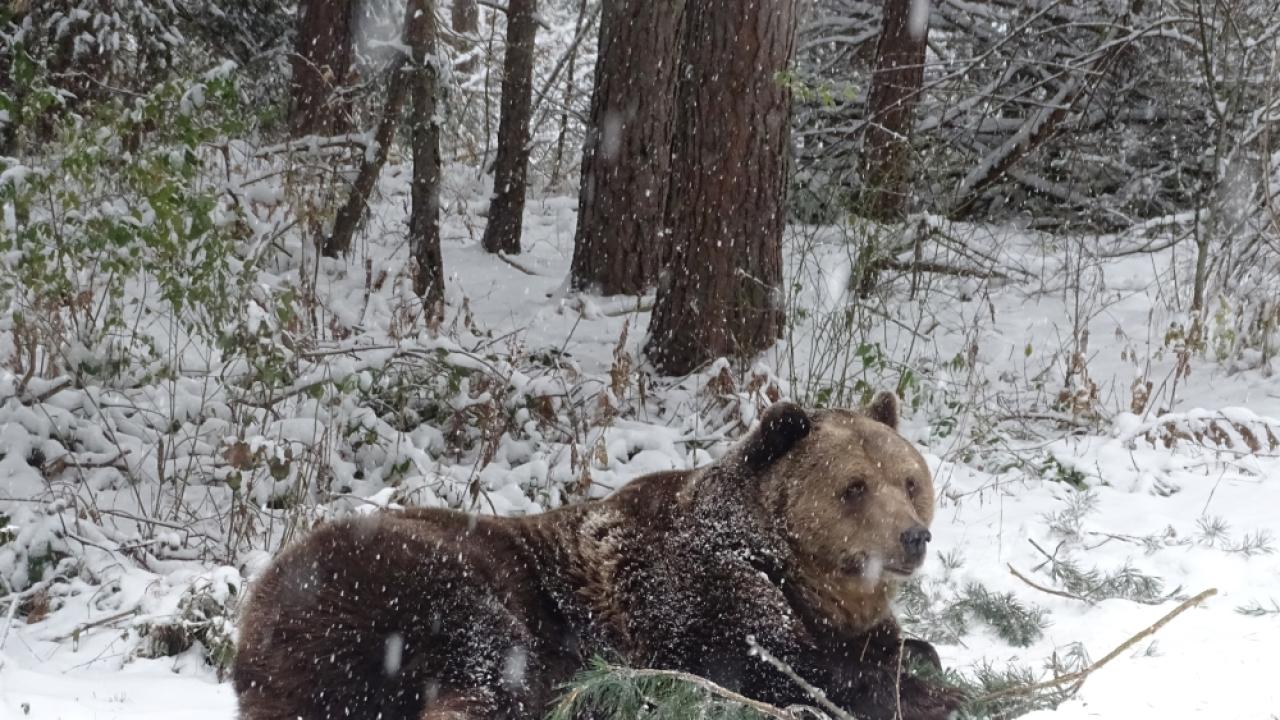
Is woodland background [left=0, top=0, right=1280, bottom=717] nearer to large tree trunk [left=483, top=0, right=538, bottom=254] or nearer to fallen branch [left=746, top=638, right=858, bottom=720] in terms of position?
large tree trunk [left=483, top=0, right=538, bottom=254]

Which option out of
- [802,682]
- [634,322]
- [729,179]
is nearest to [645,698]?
[802,682]

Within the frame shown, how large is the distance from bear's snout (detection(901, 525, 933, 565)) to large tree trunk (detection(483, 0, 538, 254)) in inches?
360

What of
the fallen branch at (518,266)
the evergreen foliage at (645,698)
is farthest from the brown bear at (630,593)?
the fallen branch at (518,266)

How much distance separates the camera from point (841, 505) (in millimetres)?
3738

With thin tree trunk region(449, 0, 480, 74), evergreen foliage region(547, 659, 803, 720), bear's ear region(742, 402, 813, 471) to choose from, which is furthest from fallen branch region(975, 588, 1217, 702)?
thin tree trunk region(449, 0, 480, 74)

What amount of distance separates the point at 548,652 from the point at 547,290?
25.2 ft

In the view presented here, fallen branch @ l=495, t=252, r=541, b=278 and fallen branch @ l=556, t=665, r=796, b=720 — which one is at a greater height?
fallen branch @ l=495, t=252, r=541, b=278

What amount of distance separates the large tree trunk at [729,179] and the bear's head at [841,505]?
4.04 metres

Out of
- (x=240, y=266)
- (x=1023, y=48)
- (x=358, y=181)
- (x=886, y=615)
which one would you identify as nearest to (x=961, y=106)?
(x=1023, y=48)

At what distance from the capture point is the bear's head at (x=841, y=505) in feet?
12.0

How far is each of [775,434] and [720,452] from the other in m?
3.11

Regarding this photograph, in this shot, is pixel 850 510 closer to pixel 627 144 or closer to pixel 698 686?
pixel 698 686

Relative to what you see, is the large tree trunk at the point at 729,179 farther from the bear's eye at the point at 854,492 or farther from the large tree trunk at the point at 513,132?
the bear's eye at the point at 854,492

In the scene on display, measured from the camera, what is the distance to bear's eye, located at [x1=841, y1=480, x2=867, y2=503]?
12.3 feet
